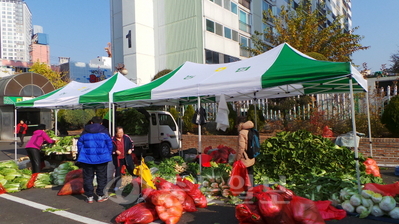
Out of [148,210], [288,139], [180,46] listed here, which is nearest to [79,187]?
[148,210]

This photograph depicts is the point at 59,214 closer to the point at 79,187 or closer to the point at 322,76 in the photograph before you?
the point at 79,187

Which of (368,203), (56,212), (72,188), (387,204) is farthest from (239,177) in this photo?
(72,188)

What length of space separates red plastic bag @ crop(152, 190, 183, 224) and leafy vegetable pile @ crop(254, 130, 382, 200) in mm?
2362

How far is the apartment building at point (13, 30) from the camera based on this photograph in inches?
7372

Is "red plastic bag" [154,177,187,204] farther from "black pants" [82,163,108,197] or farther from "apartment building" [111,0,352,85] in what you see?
"apartment building" [111,0,352,85]

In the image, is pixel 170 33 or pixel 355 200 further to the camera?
pixel 170 33

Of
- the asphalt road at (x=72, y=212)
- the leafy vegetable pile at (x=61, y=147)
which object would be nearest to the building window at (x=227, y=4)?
the leafy vegetable pile at (x=61, y=147)

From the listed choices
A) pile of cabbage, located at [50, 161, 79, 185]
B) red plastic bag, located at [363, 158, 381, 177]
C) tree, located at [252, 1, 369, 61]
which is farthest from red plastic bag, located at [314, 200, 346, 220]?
tree, located at [252, 1, 369, 61]

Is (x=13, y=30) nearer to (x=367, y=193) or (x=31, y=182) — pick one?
(x=31, y=182)

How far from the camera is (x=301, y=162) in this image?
6.59 metres

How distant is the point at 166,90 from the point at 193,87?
2.54 feet

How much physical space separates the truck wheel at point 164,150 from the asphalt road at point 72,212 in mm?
5118

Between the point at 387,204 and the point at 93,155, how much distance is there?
533cm

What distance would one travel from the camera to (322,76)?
5.46 metres
